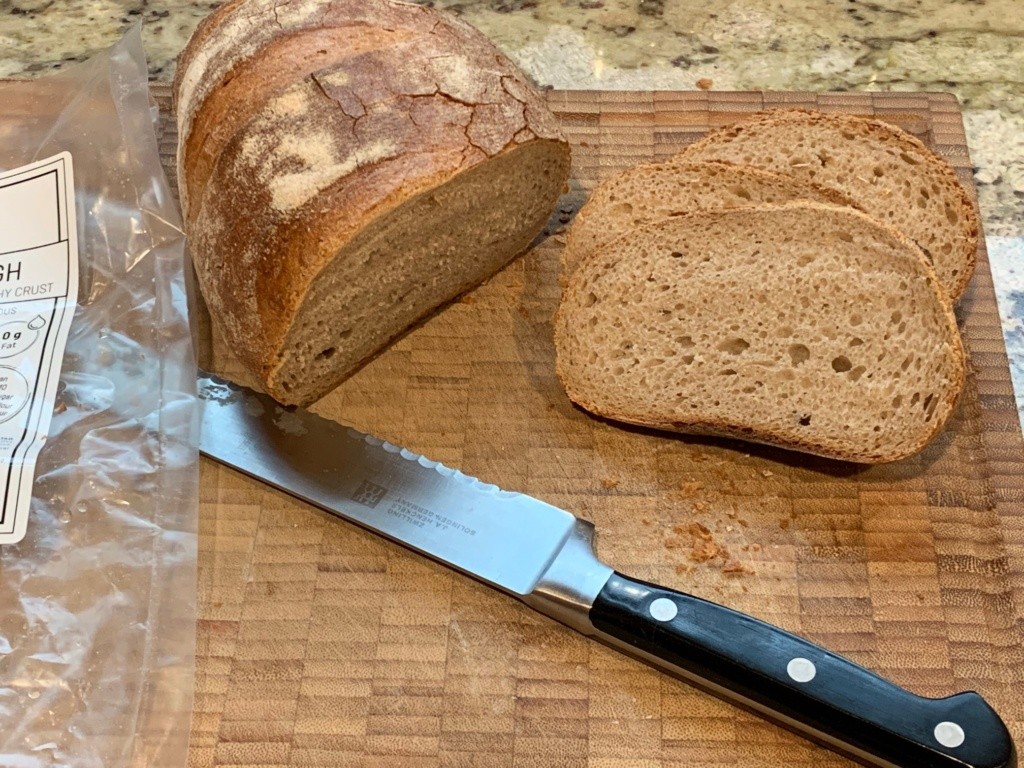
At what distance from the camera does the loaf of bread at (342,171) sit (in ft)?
5.78

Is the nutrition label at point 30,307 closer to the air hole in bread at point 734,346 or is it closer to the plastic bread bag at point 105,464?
the plastic bread bag at point 105,464

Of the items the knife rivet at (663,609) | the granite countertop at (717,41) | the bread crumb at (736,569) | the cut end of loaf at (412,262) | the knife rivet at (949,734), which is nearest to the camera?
the knife rivet at (949,734)

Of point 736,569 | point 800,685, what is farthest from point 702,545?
point 800,685

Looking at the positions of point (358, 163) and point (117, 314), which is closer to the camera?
point (358, 163)

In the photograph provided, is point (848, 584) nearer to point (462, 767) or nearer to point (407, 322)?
point (462, 767)

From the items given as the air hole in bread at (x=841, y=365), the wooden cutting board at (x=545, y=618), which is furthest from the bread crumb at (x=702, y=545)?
the air hole in bread at (x=841, y=365)

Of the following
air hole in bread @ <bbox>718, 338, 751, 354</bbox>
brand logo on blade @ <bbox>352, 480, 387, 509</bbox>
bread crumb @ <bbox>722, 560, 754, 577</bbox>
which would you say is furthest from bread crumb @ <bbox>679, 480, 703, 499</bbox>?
brand logo on blade @ <bbox>352, 480, 387, 509</bbox>

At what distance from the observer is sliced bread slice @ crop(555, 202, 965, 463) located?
1.72m

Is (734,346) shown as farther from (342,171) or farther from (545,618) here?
(342,171)

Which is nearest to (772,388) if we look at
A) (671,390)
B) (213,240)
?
(671,390)

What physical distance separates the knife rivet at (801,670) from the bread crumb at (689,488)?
15.0 inches

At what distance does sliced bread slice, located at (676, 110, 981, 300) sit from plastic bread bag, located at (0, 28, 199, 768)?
3.71ft

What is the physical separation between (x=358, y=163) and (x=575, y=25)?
1.29 metres

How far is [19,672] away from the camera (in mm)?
1659
